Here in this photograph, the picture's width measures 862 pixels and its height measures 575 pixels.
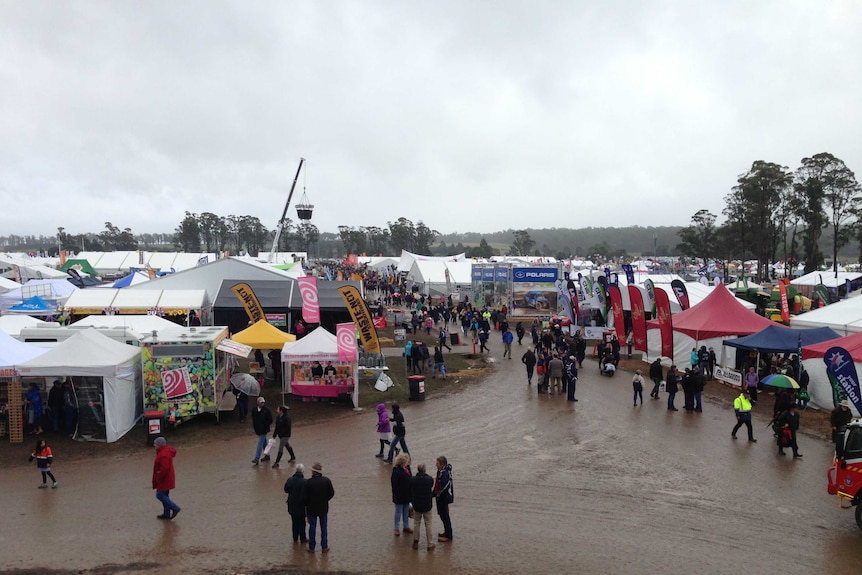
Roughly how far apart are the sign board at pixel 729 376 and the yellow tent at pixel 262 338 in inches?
513

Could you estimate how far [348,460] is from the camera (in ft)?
36.5

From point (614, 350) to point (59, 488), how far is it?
17105mm

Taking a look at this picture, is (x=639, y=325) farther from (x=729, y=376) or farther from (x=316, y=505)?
(x=316, y=505)

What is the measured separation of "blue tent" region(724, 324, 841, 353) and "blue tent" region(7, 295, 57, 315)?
25.0 m

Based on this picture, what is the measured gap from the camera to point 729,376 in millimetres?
18156

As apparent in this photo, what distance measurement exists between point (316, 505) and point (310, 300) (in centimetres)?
1017

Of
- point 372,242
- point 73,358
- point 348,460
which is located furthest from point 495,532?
point 372,242

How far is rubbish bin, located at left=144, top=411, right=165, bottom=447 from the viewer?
38.3 feet

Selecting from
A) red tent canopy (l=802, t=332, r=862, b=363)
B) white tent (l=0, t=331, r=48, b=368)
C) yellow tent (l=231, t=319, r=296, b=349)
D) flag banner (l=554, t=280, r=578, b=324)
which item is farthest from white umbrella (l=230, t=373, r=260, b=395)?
flag banner (l=554, t=280, r=578, b=324)

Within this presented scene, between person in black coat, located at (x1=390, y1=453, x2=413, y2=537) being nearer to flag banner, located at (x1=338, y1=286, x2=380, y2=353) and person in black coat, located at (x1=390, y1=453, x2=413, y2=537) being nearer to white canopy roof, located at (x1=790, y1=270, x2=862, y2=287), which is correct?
flag banner, located at (x1=338, y1=286, x2=380, y2=353)

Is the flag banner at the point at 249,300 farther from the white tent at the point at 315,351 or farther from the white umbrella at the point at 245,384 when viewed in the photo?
the white umbrella at the point at 245,384

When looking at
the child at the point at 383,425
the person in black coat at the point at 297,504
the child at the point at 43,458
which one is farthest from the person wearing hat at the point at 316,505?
the child at the point at 43,458

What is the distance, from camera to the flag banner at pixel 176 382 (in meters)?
12.8

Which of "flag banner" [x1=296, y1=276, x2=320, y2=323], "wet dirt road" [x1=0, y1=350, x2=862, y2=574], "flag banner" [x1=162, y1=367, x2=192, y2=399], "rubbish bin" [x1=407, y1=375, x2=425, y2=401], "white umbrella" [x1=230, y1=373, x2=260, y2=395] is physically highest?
"flag banner" [x1=296, y1=276, x2=320, y2=323]
